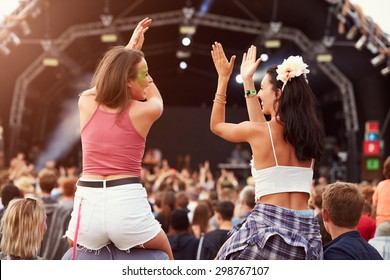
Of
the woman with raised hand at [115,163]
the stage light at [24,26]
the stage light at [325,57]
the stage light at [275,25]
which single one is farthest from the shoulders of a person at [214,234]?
the stage light at [325,57]

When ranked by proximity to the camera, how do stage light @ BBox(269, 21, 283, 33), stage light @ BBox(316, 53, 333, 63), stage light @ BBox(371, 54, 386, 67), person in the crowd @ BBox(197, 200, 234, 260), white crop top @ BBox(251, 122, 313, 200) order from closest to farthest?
white crop top @ BBox(251, 122, 313, 200) < person in the crowd @ BBox(197, 200, 234, 260) < stage light @ BBox(371, 54, 386, 67) < stage light @ BBox(269, 21, 283, 33) < stage light @ BBox(316, 53, 333, 63)

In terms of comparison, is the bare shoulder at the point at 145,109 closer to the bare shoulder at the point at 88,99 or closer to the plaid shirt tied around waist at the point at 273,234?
the bare shoulder at the point at 88,99

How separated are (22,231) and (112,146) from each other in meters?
0.62

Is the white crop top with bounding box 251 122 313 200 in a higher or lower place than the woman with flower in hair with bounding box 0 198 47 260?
higher

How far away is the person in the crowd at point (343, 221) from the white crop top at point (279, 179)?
0.49ft

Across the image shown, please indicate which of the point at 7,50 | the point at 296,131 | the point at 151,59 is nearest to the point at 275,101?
the point at 296,131

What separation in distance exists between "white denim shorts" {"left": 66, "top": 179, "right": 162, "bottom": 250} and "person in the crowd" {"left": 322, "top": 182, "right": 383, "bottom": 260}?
0.83 m

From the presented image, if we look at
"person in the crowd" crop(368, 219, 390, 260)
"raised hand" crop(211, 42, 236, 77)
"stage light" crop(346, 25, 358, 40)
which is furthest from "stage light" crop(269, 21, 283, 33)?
"raised hand" crop(211, 42, 236, 77)

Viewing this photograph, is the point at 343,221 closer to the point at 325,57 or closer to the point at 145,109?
Answer: the point at 145,109

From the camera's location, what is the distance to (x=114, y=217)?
2814 mm

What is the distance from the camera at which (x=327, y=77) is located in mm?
20109

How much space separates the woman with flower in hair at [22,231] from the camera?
3.06 m

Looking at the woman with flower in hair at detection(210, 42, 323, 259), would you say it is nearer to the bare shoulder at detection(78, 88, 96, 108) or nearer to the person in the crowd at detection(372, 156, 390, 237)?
the bare shoulder at detection(78, 88, 96, 108)

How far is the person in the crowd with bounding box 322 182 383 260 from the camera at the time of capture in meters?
3.06
